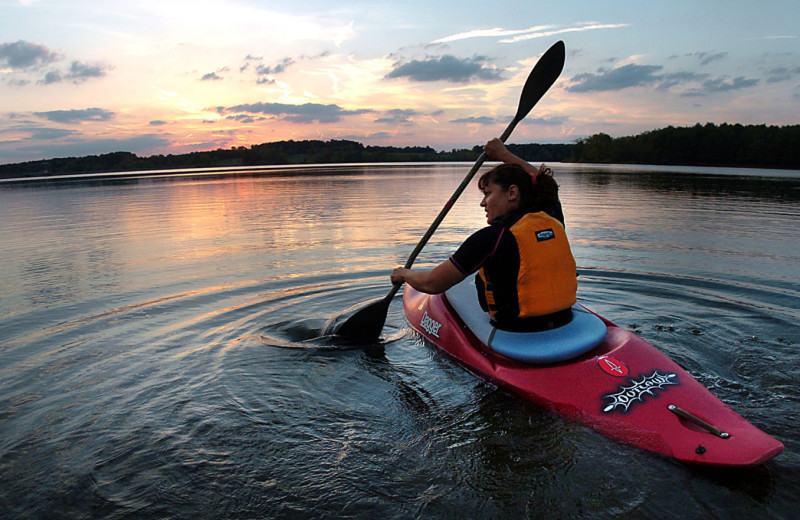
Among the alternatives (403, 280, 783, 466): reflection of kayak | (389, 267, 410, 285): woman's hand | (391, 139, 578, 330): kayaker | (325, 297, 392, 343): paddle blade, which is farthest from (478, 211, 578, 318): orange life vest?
(325, 297, 392, 343): paddle blade

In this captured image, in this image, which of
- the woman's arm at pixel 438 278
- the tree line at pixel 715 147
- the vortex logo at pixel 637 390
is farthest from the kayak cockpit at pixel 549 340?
the tree line at pixel 715 147

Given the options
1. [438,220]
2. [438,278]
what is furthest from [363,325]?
[438,278]

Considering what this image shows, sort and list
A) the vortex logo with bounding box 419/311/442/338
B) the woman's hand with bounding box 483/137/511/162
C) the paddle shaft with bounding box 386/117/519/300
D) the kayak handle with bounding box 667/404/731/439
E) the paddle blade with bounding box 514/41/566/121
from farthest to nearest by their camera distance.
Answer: the paddle blade with bounding box 514/41/566/121 < the paddle shaft with bounding box 386/117/519/300 < the vortex logo with bounding box 419/311/442/338 < the woman's hand with bounding box 483/137/511/162 < the kayak handle with bounding box 667/404/731/439

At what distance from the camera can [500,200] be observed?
3.69 meters

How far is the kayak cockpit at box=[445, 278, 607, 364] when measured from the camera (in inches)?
141

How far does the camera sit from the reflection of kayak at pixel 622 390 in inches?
107

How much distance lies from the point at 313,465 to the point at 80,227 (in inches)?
528

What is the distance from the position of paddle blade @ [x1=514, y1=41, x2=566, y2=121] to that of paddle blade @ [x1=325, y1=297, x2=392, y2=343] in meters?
2.67

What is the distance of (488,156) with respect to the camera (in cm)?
489

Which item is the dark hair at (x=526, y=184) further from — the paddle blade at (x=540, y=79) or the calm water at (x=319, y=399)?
the paddle blade at (x=540, y=79)

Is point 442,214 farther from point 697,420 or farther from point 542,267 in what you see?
point 697,420

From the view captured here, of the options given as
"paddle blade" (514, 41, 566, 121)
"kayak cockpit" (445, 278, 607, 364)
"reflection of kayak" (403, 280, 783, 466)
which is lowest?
"reflection of kayak" (403, 280, 783, 466)

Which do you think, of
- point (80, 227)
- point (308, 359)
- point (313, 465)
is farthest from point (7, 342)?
point (80, 227)

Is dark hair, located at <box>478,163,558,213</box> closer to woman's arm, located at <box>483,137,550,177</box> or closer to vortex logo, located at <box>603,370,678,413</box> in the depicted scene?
woman's arm, located at <box>483,137,550,177</box>
